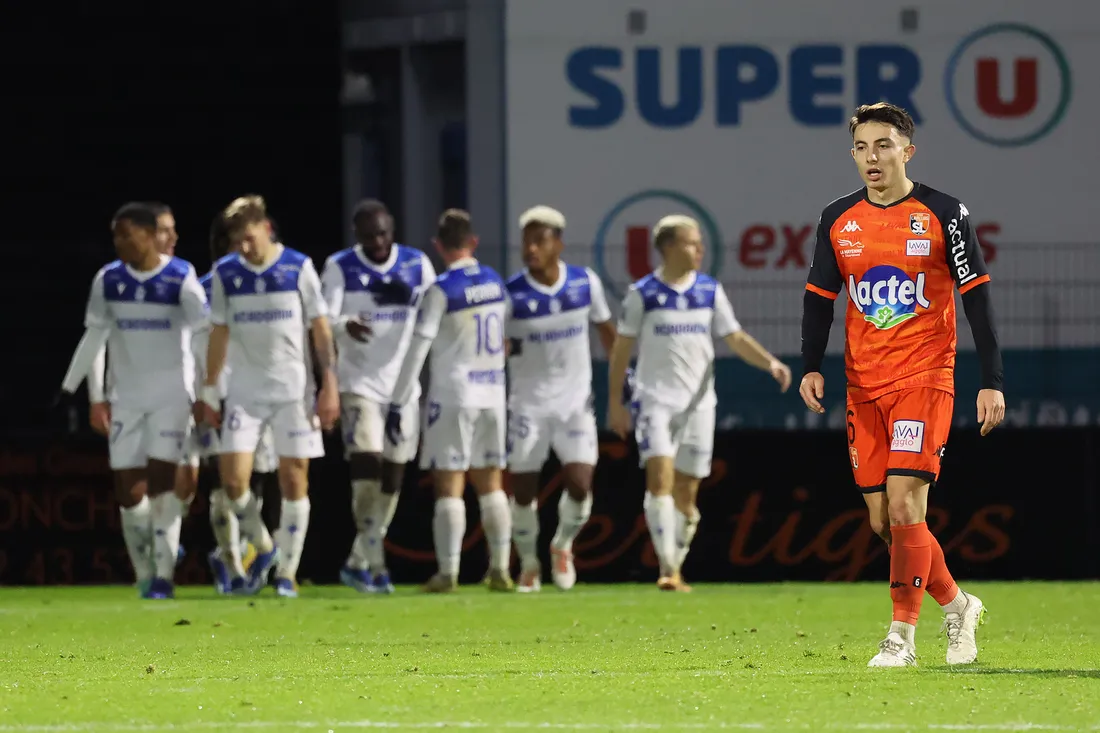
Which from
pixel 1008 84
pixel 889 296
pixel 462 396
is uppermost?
pixel 1008 84

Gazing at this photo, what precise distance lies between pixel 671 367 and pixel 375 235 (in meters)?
1.90

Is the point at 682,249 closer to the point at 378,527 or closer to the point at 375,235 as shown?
the point at 375,235

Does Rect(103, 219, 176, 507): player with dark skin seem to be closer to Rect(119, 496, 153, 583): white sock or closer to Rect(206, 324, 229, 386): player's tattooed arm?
Rect(119, 496, 153, 583): white sock

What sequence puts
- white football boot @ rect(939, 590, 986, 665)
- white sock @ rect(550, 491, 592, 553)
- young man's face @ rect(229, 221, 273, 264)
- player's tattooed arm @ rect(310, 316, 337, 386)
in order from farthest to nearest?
white sock @ rect(550, 491, 592, 553)
young man's face @ rect(229, 221, 273, 264)
player's tattooed arm @ rect(310, 316, 337, 386)
white football boot @ rect(939, 590, 986, 665)

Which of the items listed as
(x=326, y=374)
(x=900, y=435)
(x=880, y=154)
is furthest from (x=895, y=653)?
(x=326, y=374)

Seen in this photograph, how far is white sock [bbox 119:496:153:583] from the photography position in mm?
12430

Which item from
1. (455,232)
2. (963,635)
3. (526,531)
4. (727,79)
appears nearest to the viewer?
(963,635)

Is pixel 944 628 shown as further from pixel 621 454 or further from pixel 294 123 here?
pixel 294 123

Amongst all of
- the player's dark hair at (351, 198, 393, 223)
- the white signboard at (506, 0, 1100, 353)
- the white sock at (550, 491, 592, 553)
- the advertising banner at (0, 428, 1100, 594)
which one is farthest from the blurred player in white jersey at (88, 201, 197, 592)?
the white signboard at (506, 0, 1100, 353)

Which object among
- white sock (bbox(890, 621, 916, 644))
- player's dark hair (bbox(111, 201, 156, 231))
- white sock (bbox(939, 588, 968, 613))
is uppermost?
player's dark hair (bbox(111, 201, 156, 231))

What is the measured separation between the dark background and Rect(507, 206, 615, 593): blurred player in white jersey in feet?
26.3

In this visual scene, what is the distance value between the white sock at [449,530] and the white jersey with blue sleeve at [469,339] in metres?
0.59

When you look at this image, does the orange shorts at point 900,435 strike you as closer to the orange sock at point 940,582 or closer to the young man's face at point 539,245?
A: the orange sock at point 940,582

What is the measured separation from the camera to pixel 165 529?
1226 centimetres
